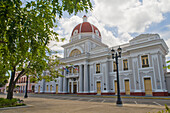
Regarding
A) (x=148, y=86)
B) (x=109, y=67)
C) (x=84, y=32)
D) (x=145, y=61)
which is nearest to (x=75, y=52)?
(x=84, y=32)

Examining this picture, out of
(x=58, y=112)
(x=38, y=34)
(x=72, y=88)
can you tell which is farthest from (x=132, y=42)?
(x=38, y=34)

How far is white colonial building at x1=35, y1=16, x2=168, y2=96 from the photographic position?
25234 mm

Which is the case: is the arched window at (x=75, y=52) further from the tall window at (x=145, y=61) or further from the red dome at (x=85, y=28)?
the tall window at (x=145, y=61)

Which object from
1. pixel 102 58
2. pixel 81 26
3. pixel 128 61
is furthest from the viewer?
pixel 81 26

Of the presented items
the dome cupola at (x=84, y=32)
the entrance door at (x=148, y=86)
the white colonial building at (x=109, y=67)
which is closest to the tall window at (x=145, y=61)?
the white colonial building at (x=109, y=67)

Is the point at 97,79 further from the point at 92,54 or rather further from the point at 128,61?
the point at 128,61

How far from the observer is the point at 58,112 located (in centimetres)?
954

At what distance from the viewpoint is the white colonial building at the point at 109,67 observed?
2523 cm

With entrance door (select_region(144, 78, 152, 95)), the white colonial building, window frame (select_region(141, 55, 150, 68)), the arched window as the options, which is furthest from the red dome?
entrance door (select_region(144, 78, 152, 95))

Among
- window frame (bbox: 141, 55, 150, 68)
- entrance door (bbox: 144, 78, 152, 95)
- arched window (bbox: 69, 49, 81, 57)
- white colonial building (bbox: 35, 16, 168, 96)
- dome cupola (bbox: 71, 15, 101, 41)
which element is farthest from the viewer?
dome cupola (bbox: 71, 15, 101, 41)

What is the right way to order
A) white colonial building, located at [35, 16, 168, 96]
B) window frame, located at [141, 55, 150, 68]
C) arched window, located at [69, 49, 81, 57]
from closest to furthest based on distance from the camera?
1. white colonial building, located at [35, 16, 168, 96]
2. window frame, located at [141, 55, 150, 68]
3. arched window, located at [69, 49, 81, 57]

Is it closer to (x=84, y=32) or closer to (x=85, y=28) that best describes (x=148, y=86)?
(x=84, y=32)

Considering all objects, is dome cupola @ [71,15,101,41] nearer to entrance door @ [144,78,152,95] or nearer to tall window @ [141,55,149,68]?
tall window @ [141,55,149,68]

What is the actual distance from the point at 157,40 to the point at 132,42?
4.84 meters
